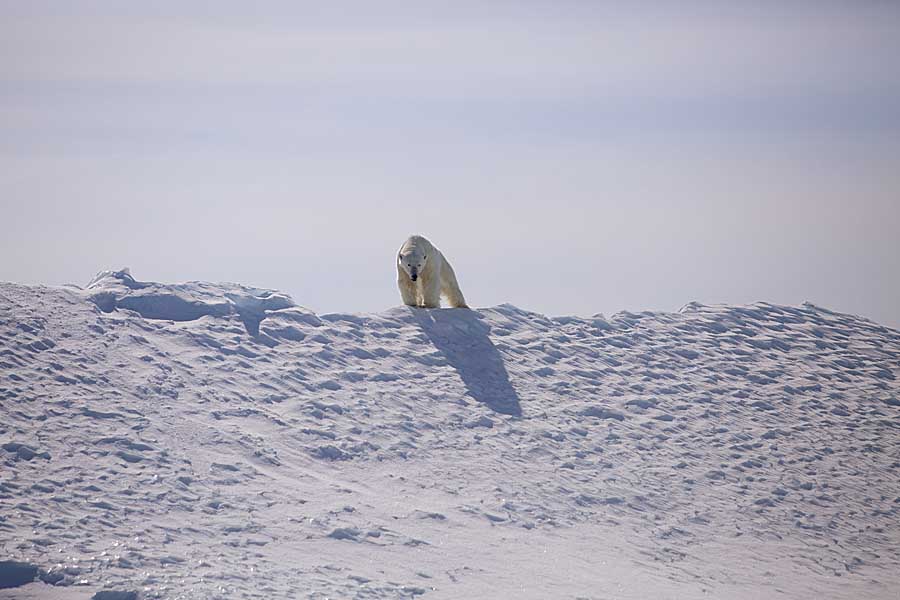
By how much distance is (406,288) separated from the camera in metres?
13.4

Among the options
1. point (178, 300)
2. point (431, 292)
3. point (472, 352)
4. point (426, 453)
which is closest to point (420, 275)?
point (431, 292)

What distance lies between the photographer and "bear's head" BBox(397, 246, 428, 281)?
42.6 feet

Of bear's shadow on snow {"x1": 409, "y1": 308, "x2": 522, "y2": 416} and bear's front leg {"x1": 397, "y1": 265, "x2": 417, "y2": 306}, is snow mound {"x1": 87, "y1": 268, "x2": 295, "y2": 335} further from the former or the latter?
bear's shadow on snow {"x1": 409, "y1": 308, "x2": 522, "y2": 416}

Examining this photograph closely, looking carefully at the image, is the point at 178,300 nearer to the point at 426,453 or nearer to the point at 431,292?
the point at 431,292

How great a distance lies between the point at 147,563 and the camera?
24.0ft

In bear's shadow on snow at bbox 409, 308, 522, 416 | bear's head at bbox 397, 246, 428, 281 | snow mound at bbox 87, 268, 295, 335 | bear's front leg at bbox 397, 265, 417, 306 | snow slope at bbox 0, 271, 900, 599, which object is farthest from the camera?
bear's front leg at bbox 397, 265, 417, 306

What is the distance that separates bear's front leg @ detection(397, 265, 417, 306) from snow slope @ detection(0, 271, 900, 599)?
0.65 m

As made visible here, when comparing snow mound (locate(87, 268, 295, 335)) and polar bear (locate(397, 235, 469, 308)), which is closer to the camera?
snow mound (locate(87, 268, 295, 335))

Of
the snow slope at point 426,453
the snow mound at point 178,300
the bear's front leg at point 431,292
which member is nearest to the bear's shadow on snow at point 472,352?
the snow slope at point 426,453

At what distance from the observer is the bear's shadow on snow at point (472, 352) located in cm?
1119

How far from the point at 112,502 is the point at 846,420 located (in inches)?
338

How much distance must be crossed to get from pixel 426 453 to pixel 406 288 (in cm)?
390

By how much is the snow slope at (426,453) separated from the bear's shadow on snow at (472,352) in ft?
0.13

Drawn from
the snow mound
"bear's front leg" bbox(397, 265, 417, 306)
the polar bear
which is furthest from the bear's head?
the snow mound
